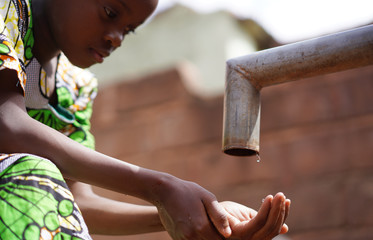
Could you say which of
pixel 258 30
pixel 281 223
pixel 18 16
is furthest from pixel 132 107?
pixel 258 30

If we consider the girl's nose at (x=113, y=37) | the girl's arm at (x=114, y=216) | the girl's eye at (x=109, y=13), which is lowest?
the girl's arm at (x=114, y=216)

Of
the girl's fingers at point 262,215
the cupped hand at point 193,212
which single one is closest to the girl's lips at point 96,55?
the cupped hand at point 193,212

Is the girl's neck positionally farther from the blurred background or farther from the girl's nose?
the blurred background

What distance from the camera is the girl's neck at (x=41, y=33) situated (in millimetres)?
1666

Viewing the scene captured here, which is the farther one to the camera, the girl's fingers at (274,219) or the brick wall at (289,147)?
the brick wall at (289,147)

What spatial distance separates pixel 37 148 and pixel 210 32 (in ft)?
29.4

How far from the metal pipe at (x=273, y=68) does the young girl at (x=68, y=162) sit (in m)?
0.15

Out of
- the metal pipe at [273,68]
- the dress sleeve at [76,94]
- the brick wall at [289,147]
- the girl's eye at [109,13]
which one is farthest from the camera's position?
the brick wall at [289,147]

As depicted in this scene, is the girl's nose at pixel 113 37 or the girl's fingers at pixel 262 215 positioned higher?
the girl's nose at pixel 113 37

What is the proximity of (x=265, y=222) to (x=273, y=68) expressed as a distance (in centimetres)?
33

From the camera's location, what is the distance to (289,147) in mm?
3406

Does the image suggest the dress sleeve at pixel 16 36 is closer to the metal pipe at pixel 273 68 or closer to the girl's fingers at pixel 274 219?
the metal pipe at pixel 273 68

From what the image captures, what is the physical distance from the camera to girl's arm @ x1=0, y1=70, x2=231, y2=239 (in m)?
1.24

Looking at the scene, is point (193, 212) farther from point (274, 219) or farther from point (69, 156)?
point (69, 156)
